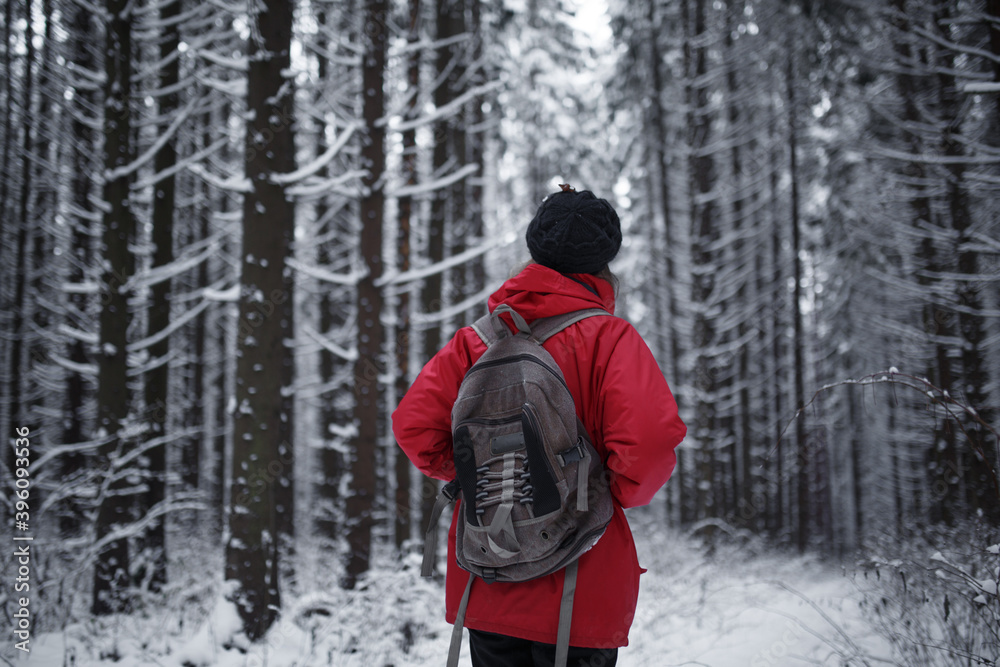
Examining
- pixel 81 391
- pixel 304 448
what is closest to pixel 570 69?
pixel 81 391

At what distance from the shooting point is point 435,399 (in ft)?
7.23

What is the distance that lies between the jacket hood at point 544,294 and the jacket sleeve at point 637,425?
263 mm

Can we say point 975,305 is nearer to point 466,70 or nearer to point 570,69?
point 466,70

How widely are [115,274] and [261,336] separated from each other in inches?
107

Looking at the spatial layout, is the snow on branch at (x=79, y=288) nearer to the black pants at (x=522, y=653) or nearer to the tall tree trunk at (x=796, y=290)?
the black pants at (x=522, y=653)

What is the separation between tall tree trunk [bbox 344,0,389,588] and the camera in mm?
6230

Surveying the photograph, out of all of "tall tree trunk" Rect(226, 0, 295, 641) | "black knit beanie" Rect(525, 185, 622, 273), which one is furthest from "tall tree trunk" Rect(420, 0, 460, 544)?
"black knit beanie" Rect(525, 185, 622, 273)

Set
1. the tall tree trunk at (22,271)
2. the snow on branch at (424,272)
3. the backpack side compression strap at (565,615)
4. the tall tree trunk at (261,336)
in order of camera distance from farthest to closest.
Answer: the tall tree trunk at (22,271), the snow on branch at (424,272), the tall tree trunk at (261,336), the backpack side compression strap at (565,615)

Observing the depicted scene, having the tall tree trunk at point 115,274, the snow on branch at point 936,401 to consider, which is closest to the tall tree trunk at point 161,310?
the tall tree trunk at point 115,274

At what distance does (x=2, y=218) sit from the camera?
10.3 meters

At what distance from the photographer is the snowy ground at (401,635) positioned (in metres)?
4.10

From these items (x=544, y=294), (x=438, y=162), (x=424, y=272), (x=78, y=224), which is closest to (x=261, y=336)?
(x=424, y=272)

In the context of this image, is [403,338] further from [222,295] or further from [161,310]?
[161,310]

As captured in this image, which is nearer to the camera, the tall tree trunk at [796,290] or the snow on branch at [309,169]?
the snow on branch at [309,169]
